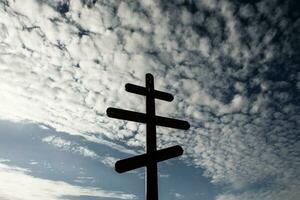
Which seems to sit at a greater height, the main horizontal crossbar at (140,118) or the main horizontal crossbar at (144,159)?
the main horizontal crossbar at (140,118)

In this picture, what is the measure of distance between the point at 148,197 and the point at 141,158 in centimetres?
72

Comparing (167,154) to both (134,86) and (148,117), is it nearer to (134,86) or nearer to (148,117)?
(148,117)

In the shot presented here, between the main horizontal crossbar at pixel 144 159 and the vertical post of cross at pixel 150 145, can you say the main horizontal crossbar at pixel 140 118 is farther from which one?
the main horizontal crossbar at pixel 144 159

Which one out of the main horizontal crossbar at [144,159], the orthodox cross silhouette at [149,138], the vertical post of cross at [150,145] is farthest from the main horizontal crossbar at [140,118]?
the main horizontal crossbar at [144,159]

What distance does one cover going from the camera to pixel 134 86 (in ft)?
18.9

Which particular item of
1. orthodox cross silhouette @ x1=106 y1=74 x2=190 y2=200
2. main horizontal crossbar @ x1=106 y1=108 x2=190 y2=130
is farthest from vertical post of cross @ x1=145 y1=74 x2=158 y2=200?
main horizontal crossbar @ x1=106 y1=108 x2=190 y2=130

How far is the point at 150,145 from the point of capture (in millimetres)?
5148

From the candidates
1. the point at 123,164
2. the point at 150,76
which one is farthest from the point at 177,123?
the point at 123,164

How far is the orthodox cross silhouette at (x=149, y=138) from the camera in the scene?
478 centimetres

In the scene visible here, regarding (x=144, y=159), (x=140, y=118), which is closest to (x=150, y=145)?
(x=144, y=159)

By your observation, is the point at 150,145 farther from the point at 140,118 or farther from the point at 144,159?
the point at 140,118

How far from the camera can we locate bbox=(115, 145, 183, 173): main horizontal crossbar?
187 inches

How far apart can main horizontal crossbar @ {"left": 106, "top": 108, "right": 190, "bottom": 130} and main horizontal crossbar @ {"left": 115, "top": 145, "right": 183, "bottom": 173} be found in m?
0.54

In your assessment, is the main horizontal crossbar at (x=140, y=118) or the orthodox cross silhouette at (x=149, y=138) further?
the main horizontal crossbar at (x=140, y=118)
